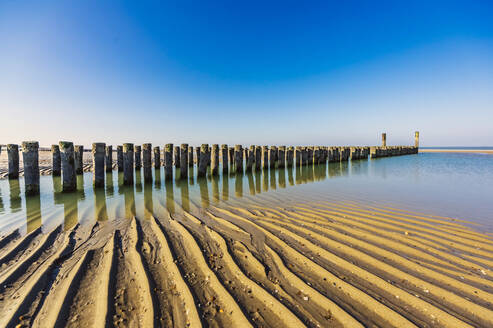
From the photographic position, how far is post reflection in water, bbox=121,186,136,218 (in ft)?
17.8

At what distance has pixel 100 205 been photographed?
6188mm

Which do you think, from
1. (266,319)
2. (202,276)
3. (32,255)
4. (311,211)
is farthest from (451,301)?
(32,255)

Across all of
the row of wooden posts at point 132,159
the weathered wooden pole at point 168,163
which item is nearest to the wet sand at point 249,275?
the row of wooden posts at point 132,159

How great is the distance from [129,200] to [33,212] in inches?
88.6

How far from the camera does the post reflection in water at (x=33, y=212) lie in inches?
178

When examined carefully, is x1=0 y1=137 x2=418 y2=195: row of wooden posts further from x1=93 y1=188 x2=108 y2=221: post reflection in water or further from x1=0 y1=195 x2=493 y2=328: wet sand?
x1=0 y1=195 x2=493 y2=328: wet sand

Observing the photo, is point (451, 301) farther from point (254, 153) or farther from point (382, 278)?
point (254, 153)

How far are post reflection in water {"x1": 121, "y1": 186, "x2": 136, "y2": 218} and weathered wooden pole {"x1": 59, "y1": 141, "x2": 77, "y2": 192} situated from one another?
1.74 meters

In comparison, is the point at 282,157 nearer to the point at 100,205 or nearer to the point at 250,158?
the point at 250,158

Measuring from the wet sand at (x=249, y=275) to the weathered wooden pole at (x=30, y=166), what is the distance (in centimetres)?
451

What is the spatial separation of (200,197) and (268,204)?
2.45 m

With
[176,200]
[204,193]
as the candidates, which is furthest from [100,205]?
[204,193]

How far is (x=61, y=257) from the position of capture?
3117 mm

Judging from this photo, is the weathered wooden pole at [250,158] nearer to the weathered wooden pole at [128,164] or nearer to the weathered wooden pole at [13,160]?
the weathered wooden pole at [128,164]
